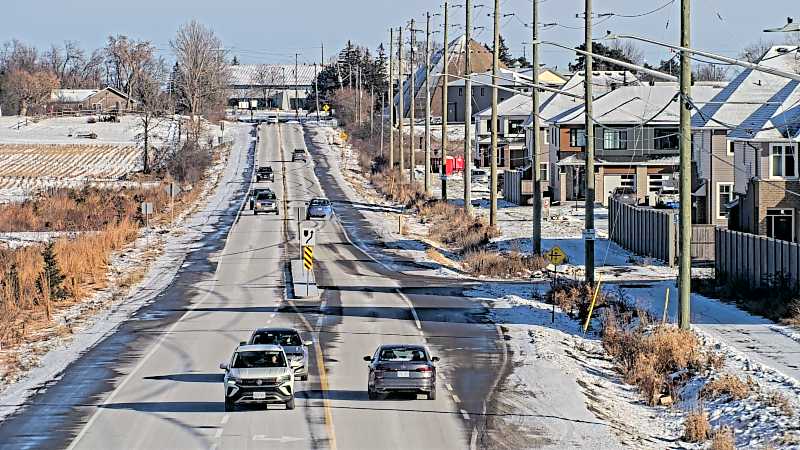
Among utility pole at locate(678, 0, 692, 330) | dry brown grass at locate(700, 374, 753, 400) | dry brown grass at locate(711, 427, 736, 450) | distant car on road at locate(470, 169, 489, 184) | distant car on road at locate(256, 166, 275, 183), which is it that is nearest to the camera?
dry brown grass at locate(711, 427, 736, 450)

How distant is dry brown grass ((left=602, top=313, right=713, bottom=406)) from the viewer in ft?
96.7

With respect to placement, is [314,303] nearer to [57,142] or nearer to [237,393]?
[237,393]

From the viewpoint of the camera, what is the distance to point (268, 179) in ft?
358

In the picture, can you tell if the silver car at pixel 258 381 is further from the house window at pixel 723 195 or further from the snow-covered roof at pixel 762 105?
the house window at pixel 723 195

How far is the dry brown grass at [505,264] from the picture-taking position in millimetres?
56094

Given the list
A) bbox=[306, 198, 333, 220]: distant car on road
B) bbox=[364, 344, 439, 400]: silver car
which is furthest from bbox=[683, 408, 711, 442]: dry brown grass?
bbox=[306, 198, 333, 220]: distant car on road

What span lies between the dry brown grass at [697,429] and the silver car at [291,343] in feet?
32.3

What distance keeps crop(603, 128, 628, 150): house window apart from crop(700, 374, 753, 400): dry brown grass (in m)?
60.6

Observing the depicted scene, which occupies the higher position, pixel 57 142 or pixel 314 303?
pixel 57 142

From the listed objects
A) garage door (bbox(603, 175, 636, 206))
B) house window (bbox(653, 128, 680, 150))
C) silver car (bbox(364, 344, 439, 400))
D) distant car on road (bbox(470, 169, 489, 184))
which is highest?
house window (bbox(653, 128, 680, 150))

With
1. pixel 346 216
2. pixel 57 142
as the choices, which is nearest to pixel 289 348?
pixel 346 216

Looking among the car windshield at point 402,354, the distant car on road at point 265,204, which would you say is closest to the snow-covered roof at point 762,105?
the car windshield at point 402,354

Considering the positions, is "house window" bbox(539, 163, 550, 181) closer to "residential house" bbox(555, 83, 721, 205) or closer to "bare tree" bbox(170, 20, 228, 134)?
"residential house" bbox(555, 83, 721, 205)

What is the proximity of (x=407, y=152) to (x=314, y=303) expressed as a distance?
79562 mm
